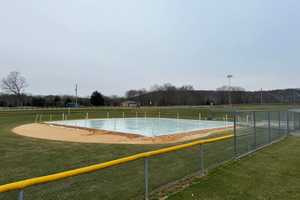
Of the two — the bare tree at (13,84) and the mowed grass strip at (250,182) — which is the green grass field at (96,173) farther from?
the bare tree at (13,84)

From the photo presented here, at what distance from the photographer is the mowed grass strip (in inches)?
153

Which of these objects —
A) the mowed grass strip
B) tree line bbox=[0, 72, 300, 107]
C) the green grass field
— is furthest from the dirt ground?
tree line bbox=[0, 72, 300, 107]

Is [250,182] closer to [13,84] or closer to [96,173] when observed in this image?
[96,173]

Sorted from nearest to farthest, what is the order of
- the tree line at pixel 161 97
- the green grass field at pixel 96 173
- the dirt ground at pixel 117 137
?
the green grass field at pixel 96 173
the dirt ground at pixel 117 137
the tree line at pixel 161 97

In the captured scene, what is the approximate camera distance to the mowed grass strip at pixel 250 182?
3.90 metres

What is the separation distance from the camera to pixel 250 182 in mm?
4586

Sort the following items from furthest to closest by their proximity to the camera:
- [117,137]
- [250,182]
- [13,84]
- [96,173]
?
[13,84] → [117,137] → [96,173] → [250,182]

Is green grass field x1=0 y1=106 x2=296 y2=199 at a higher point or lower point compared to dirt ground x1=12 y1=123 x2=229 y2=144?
higher

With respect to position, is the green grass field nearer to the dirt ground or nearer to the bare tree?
the dirt ground

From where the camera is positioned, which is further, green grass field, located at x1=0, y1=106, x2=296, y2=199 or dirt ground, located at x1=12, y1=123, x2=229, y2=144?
dirt ground, located at x1=12, y1=123, x2=229, y2=144

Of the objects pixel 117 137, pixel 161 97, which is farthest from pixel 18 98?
pixel 117 137

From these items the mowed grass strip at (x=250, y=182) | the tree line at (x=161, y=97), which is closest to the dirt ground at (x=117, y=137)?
the mowed grass strip at (x=250, y=182)

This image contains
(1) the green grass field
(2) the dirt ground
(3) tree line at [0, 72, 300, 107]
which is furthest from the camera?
(3) tree line at [0, 72, 300, 107]

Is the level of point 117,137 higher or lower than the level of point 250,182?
lower
